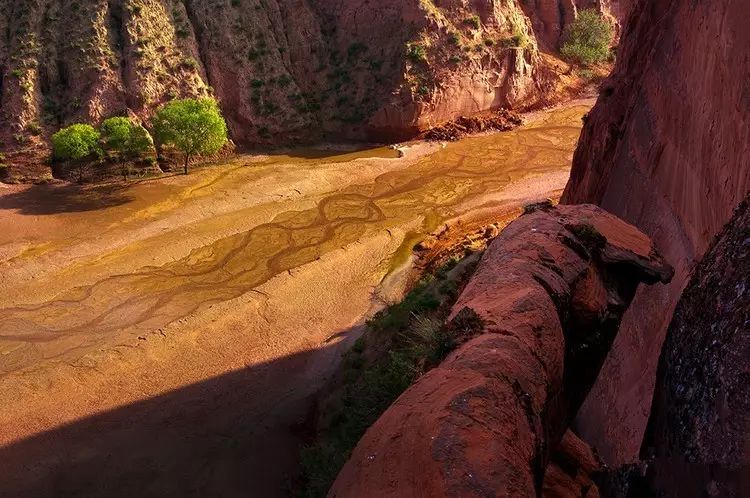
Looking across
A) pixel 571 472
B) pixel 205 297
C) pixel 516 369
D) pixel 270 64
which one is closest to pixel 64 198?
pixel 205 297

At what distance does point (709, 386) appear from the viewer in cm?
598

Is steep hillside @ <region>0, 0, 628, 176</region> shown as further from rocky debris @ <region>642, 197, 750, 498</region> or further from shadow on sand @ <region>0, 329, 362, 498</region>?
rocky debris @ <region>642, 197, 750, 498</region>

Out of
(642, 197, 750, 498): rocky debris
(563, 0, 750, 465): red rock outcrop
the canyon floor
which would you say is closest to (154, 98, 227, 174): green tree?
the canyon floor

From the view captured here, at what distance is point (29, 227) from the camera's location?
30.1m

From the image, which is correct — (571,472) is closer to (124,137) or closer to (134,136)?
(124,137)

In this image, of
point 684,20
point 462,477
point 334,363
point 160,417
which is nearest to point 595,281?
point 462,477

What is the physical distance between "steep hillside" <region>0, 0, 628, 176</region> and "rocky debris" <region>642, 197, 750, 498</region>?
1463 inches

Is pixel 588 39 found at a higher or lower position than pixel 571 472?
higher

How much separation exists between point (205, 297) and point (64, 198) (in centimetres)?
1520

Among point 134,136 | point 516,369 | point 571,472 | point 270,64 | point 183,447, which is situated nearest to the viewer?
point 516,369

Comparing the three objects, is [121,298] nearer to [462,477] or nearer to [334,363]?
[334,363]

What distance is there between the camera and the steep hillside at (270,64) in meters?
37.0

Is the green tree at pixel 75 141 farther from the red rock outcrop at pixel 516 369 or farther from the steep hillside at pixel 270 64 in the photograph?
the red rock outcrop at pixel 516 369

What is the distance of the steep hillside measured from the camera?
37.0 meters
